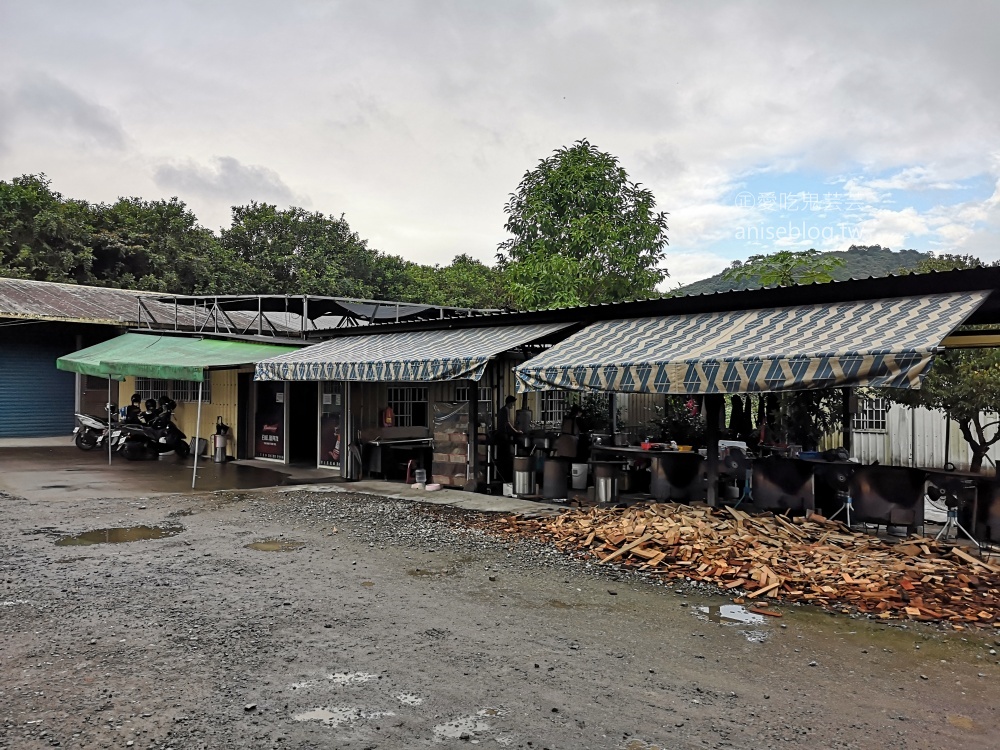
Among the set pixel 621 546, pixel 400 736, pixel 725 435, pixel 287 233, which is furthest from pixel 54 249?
pixel 400 736

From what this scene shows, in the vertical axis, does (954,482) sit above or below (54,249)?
below

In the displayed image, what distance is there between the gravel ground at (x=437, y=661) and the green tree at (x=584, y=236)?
15379 mm

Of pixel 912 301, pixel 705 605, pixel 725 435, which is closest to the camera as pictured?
pixel 705 605

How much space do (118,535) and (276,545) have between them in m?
1.87

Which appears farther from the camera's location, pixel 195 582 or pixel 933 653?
pixel 195 582

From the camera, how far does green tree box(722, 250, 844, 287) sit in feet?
53.3

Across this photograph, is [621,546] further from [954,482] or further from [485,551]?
[954,482]

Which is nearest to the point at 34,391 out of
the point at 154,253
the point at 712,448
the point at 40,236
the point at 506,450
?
the point at 40,236

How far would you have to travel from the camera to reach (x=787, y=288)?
8781 mm

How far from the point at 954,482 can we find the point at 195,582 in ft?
23.9

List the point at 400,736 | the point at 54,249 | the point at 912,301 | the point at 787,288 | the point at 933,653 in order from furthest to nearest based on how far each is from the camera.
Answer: the point at 54,249 < the point at 787,288 < the point at 912,301 < the point at 933,653 < the point at 400,736

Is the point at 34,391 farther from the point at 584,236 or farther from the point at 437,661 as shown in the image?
the point at 437,661

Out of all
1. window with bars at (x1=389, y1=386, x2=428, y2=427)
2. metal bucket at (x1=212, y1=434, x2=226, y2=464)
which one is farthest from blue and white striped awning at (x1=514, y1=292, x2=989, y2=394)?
metal bucket at (x1=212, y1=434, x2=226, y2=464)

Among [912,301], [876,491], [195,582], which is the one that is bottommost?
[195,582]
